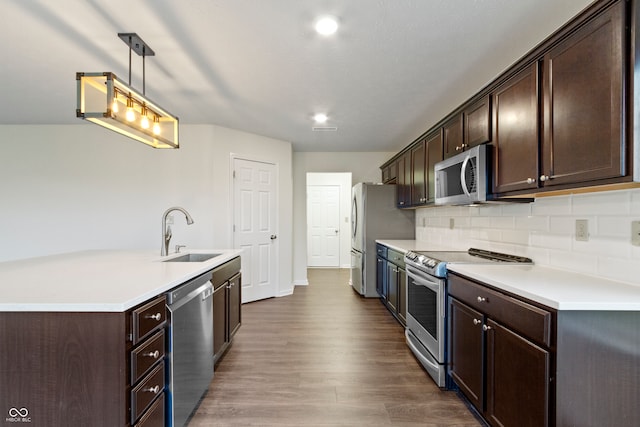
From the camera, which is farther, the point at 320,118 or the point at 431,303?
the point at 320,118

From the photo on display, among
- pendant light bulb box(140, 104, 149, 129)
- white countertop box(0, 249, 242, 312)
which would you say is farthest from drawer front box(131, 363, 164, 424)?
pendant light bulb box(140, 104, 149, 129)

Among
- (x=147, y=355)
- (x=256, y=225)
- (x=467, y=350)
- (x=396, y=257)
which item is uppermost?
(x=256, y=225)

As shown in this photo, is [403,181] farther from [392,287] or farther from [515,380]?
[515,380]

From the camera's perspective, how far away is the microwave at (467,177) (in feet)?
6.97

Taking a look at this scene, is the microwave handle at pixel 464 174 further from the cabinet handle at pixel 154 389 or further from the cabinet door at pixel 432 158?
the cabinet handle at pixel 154 389

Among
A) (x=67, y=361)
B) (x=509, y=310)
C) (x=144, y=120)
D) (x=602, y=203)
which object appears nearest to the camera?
(x=67, y=361)

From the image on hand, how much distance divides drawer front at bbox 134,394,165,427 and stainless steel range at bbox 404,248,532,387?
1806 millimetres

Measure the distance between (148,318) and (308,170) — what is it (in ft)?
14.7

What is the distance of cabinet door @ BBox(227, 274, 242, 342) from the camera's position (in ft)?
8.56

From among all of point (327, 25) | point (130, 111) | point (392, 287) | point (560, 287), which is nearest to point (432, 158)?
point (392, 287)

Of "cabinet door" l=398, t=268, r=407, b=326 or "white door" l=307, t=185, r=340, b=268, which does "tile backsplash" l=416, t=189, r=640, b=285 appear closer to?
"cabinet door" l=398, t=268, r=407, b=326

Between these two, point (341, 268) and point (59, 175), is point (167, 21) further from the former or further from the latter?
point (341, 268)

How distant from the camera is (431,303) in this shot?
2359 millimetres

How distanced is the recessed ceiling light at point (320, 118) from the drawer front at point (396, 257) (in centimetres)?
181
